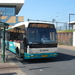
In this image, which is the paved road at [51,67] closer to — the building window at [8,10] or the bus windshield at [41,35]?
the bus windshield at [41,35]

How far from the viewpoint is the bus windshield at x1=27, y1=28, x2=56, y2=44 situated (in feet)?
35.0

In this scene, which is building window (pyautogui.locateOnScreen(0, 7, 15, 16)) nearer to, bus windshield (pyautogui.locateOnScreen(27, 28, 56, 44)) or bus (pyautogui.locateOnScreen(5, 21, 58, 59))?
bus (pyautogui.locateOnScreen(5, 21, 58, 59))

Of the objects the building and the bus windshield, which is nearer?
the bus windshield

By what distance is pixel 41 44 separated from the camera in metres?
10.9

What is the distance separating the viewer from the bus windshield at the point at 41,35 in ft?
35.0

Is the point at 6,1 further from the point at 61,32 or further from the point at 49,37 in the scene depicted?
the point at 49,37

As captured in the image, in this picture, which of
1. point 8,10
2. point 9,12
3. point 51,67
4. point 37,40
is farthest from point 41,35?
point 9,12

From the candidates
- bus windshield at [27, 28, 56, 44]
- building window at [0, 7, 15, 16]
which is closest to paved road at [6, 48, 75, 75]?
bus windshield at [27, 28, 56, 44]

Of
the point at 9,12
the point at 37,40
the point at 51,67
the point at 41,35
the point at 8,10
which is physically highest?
the point at 8,10

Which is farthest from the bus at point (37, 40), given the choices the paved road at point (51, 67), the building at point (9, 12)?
the building at point (9, 12)

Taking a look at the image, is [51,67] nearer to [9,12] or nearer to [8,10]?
[8,10]

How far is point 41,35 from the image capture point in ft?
36.0

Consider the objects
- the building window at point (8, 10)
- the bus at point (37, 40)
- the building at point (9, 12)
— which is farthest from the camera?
the building window at point (8, 10)

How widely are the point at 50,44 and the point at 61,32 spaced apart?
24.4 meters
